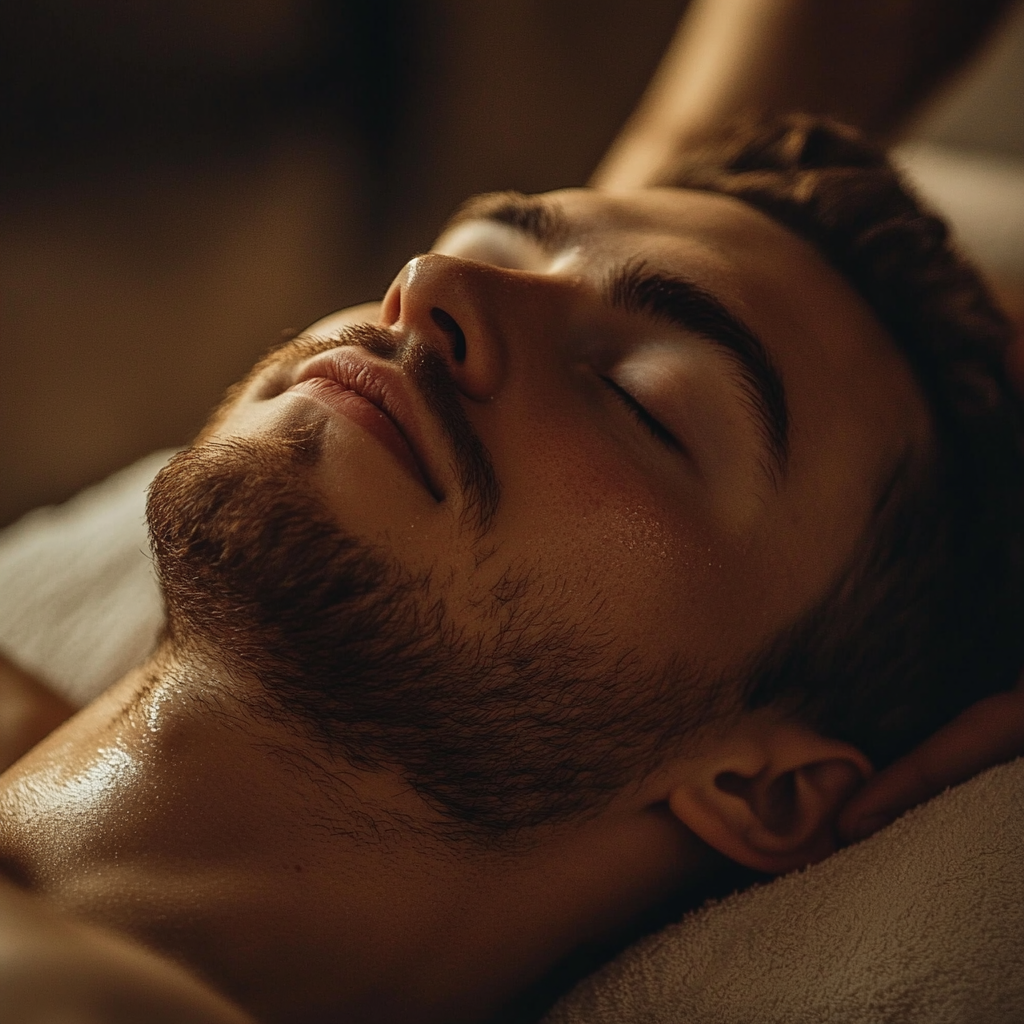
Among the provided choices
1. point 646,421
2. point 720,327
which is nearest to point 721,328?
point 720,327

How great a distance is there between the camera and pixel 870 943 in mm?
763

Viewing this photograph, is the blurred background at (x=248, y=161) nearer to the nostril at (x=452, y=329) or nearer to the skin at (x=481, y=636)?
the skin at (x=481, y=636)

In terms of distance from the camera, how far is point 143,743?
805 millimetres

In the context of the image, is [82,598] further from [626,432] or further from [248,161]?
[248,161]

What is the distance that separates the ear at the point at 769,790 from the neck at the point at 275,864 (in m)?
0.07

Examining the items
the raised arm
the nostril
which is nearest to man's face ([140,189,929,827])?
the nostril

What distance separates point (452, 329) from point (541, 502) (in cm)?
18

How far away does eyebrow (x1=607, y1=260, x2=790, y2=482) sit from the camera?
82cm

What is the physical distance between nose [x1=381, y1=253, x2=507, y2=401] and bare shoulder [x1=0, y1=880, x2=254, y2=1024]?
1.56 feet

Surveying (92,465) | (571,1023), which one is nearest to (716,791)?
(571,1023)

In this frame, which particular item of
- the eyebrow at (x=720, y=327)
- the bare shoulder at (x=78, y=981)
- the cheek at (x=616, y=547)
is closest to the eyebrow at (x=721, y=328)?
the eyebrow at (x=720, y=327)

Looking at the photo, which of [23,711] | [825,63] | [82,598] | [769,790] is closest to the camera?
[769,790]

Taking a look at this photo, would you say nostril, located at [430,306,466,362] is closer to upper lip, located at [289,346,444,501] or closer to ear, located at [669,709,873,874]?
upper lip, located at [289,346,444,501]

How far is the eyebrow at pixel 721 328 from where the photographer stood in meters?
0.82
